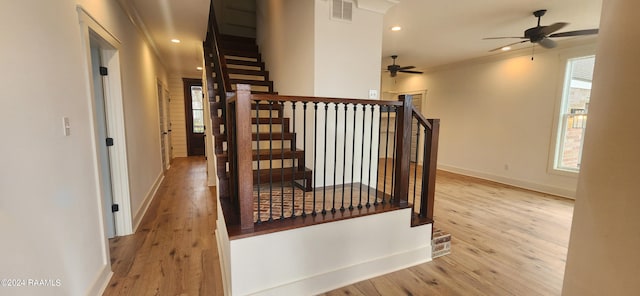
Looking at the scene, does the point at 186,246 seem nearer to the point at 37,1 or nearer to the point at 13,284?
the point at 13,284

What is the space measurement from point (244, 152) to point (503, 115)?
548 cm

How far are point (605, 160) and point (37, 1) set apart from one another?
244 cm

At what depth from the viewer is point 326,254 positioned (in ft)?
6.07

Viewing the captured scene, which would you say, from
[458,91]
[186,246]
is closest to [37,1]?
[186,246]

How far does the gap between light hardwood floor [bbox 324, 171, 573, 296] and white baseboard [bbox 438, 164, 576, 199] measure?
0.22 m

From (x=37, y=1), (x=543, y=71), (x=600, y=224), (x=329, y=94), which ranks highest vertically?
(x=543, y=71)

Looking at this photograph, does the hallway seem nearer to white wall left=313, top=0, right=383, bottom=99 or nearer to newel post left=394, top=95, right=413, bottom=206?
newel post left=394, top=95, right=413, bottom=206

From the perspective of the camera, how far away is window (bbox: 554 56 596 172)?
4176mm

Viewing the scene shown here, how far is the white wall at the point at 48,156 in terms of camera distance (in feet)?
3.43

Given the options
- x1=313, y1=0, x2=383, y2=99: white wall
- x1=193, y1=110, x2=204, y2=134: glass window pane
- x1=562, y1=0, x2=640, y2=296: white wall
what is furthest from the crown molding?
x1=193, y1=110, x2=204, y2=134: glass window pane

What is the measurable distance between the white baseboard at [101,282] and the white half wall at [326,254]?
0.97m

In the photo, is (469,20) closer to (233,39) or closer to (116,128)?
(233,39)

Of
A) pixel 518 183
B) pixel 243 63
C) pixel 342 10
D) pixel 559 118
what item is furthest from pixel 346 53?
pixel 518 183

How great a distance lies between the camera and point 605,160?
816 millimetres
